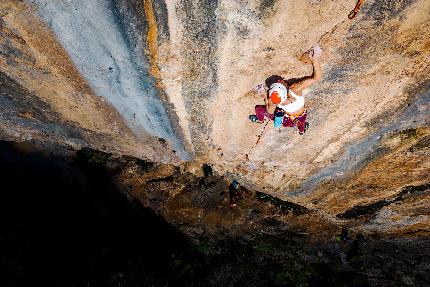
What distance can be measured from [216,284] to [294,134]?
4800 mm

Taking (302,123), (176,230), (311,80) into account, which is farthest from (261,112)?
(176,230)

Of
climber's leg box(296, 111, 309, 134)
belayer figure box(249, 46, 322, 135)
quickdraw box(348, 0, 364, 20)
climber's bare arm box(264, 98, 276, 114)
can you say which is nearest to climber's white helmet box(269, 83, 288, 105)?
belayer figure box(249, 46, 322, 135)

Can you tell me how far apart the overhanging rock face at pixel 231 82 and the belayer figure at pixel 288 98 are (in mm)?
108

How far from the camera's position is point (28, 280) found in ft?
25.4

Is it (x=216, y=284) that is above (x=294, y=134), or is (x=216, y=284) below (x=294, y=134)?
below

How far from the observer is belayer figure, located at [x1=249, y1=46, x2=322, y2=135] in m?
4.22

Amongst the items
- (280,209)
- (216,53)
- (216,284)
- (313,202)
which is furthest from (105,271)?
(216,53)

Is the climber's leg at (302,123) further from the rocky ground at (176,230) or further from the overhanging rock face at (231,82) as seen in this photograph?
the rocky ground at (176,230)

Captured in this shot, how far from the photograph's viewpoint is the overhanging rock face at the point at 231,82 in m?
3.72

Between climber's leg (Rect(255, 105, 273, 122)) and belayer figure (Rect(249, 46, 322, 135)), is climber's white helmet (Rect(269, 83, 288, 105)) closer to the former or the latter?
belayer figure (Rect(249, 46, 322, 135))

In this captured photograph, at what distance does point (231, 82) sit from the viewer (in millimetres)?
4719

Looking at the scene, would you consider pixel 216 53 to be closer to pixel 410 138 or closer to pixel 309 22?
pixel 309 22

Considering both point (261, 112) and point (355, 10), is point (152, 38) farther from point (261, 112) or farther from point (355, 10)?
point (355, 10)

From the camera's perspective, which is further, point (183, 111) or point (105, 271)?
point (105, 271)
